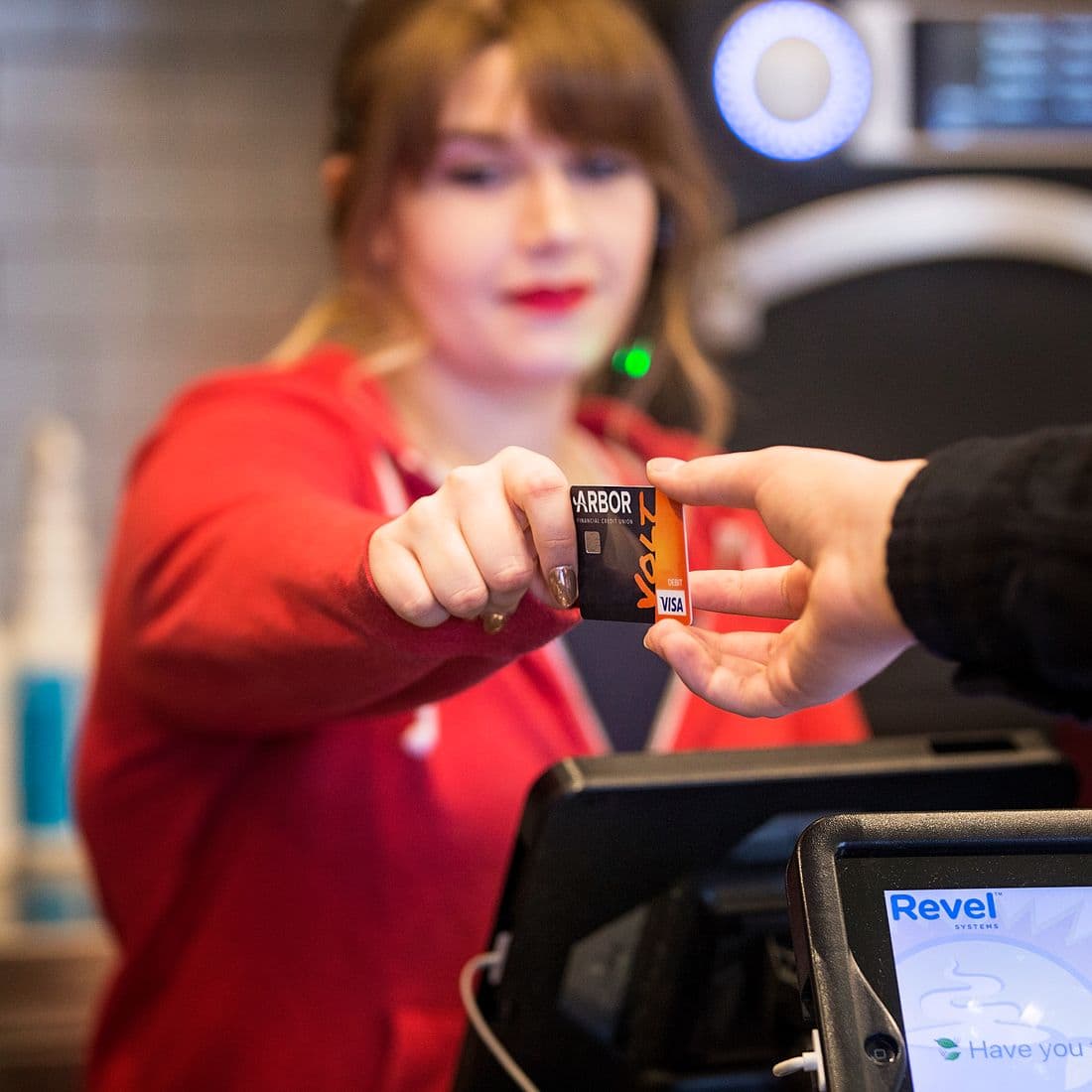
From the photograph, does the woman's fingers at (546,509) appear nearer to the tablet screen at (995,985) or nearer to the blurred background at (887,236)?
the tablet screen at (995,985)

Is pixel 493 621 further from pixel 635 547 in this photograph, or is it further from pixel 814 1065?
pixel 814 1065

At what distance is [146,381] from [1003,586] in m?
1.58

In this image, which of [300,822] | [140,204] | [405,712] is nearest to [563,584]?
[405,712]

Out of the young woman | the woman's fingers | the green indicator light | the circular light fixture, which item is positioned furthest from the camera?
the circular light fixture

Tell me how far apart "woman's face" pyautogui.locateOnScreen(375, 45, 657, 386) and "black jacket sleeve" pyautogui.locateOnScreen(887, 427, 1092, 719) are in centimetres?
60

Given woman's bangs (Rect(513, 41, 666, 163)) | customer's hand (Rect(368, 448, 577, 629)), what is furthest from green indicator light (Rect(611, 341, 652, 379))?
customer's hand (Rect(368, 448, 577, 629))

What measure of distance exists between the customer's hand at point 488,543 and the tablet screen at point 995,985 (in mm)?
174

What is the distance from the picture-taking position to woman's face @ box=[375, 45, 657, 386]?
3.45 feet

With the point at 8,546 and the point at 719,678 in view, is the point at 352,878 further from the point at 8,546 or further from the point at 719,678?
the point at 8,546

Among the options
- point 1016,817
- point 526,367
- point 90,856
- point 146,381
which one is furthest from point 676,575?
point 146,381

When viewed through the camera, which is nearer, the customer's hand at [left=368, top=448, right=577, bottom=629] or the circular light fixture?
the customer's hand at [left=368, top=448, right=577, bottom=629]

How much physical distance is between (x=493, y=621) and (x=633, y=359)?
690mm

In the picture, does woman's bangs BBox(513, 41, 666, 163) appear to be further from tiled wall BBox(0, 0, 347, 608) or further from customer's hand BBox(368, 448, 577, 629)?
tiled wall BBox(0, 0, 347, 608)

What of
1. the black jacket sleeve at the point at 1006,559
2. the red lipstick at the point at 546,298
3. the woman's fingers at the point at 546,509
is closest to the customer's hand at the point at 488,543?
the woman's fingers at the point at 546,509
